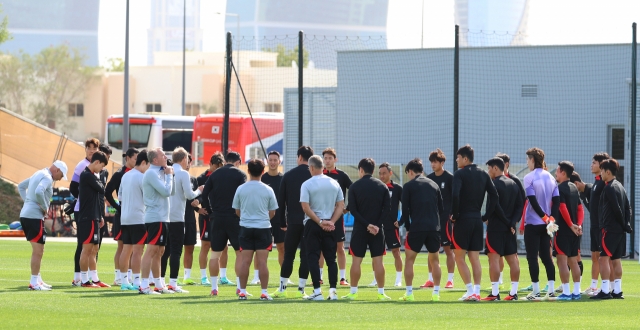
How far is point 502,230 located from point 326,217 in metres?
2.43

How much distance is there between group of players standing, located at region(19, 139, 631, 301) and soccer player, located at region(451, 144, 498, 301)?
15 mm

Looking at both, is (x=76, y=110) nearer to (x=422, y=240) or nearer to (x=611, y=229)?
(x=422, y=240)

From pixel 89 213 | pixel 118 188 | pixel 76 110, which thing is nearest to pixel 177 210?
pixel 118 188

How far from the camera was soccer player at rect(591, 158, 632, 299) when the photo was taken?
1509cm

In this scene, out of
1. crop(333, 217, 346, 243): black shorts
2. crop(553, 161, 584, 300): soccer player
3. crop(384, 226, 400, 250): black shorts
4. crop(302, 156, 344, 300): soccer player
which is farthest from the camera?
crop(384, 226, 400, 250): black shorts

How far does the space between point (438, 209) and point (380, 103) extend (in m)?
14.9

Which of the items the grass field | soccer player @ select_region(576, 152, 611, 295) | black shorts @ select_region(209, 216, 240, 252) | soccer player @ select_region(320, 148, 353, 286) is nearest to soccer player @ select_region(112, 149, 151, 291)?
the grass field

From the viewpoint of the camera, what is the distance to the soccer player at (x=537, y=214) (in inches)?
586

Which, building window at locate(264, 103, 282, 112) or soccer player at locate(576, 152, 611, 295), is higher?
building window at locate(264, 103, 282, 112)

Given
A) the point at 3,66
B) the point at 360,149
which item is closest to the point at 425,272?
the point at 360,149

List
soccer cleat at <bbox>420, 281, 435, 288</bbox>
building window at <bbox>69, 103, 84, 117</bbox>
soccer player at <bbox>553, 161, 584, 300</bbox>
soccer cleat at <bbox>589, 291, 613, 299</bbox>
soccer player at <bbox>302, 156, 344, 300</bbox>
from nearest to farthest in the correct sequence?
soccer player at <bbox>302, 156, 344, 300</bbox>, soccer player at <bbox>553, 161, 584, 300</bbox>, soccer cleat at <bbox>589, 291, 613, 299</bbox>, soccer cleat at <bbox>420, 281, 435, 288</bbox>, building window at <bbox>69, 103, 84, 117</bbox>

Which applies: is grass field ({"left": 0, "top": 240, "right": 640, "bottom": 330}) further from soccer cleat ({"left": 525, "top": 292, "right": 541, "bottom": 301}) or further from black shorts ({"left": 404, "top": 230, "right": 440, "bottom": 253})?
black shorts ({"left": 404, "top": 230, "right": 440, "bottom": 253})

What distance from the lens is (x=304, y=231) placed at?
1448 cm

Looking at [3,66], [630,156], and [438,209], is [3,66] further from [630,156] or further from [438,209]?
[438,209]
